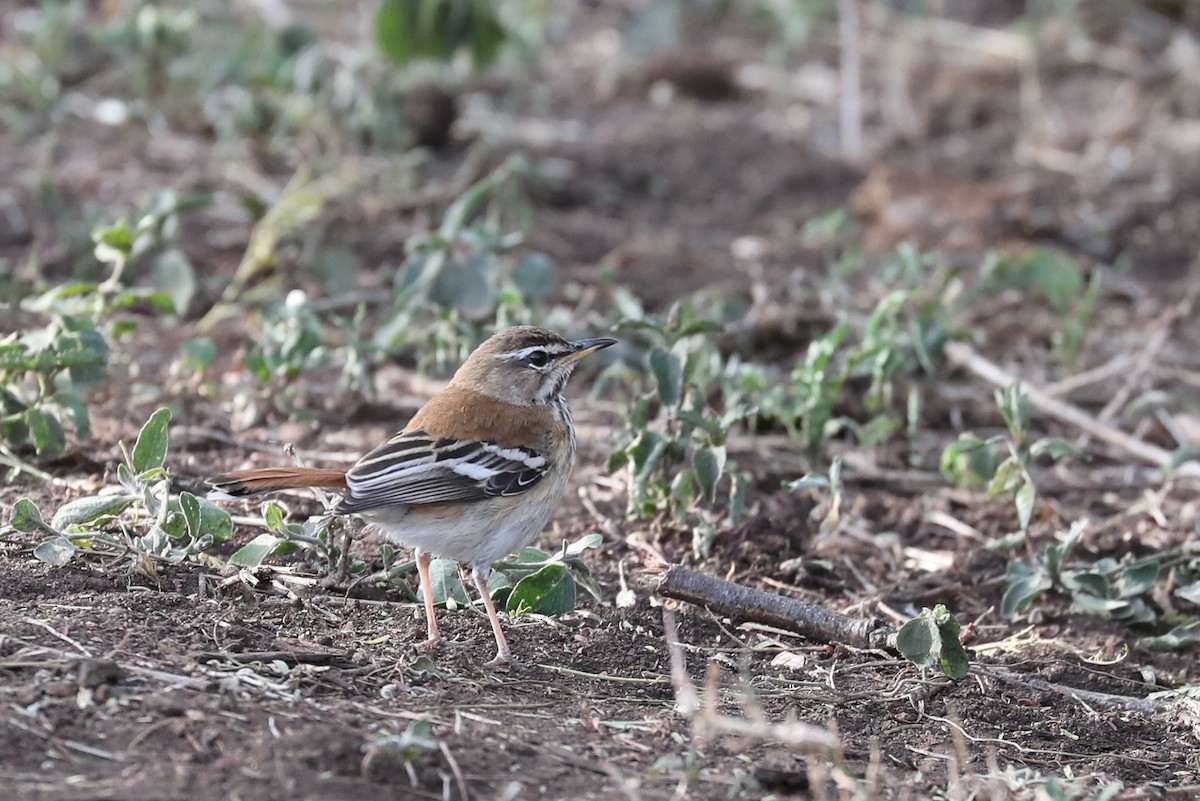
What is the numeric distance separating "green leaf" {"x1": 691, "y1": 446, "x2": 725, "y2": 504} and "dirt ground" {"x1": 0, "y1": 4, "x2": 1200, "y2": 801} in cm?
37

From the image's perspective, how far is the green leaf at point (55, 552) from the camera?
5344mm

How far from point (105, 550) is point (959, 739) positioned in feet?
10.1

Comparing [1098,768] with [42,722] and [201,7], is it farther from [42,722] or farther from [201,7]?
[201,7]

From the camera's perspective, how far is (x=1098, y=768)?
16.8ft

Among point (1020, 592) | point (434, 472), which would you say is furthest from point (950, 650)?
point (434, 472)

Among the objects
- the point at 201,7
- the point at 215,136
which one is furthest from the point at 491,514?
the point at 201,7

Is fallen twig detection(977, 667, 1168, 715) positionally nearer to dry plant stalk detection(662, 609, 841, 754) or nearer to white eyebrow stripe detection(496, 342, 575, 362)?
dry plant stalk detection(662, 609, 841, 754)

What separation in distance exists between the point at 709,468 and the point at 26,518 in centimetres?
271

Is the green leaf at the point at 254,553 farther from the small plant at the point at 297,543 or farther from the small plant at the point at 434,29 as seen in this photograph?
the small plant at the point at 434,29

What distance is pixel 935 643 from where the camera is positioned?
17.9ft

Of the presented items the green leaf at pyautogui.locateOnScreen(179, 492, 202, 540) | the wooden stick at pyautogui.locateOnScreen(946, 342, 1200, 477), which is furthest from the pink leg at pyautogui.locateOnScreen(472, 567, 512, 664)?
the wooden stick at pyautogui.locateOnScreen(946, 342, 1200, 477)

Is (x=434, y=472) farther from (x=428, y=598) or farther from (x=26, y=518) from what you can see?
(x=26, y=518)

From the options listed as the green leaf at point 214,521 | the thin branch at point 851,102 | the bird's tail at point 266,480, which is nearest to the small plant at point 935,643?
the bird's tail at point 266,480

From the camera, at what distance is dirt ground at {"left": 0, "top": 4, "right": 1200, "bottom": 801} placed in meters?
4.48
